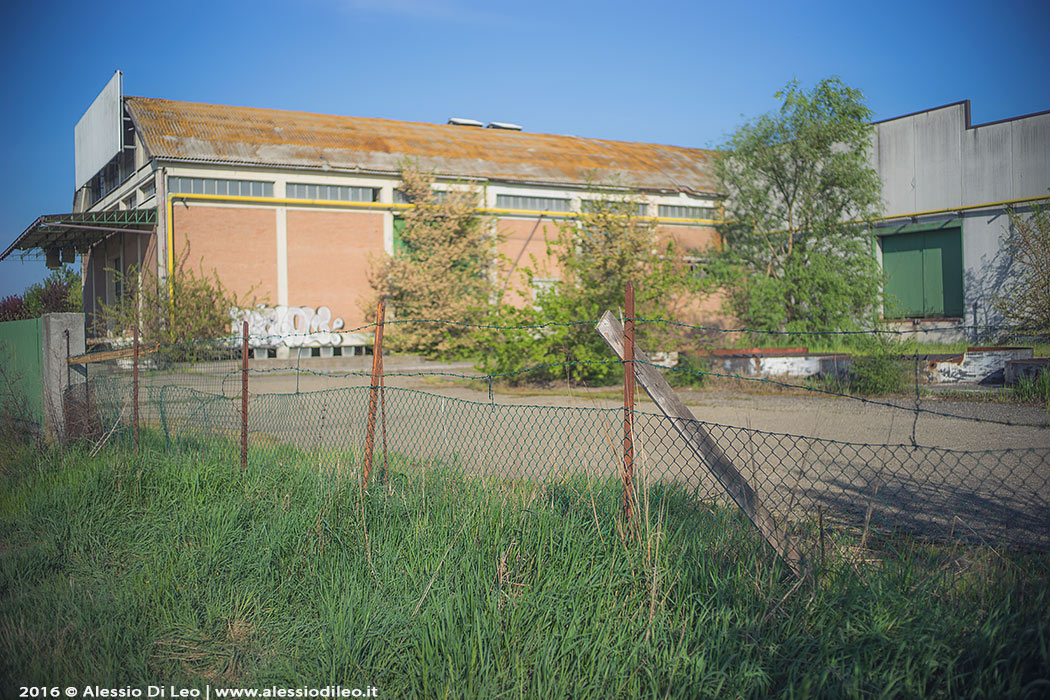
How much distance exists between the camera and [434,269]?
82.9 ft

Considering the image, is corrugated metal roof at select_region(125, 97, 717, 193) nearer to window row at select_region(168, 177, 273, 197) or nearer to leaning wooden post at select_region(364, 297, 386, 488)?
window row at select_region(168, 177, 273, 197)

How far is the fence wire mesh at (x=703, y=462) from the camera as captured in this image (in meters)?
4.81

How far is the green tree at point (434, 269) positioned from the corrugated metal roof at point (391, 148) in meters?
1.58

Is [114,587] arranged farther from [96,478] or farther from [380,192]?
[380,192]

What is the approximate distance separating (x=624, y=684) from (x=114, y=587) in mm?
2880

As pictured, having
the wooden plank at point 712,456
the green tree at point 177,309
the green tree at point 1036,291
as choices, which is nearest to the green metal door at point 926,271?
the green tree at point 1036,291

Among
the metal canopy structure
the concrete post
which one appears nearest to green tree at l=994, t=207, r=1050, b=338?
the concrete post

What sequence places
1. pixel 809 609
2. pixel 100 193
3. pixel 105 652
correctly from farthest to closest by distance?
pixel 100 193 → pixel 105 652 → pixel 809 609

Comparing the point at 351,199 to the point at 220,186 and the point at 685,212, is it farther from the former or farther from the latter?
the point at 685,212

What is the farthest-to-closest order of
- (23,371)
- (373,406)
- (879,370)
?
(879,370) → (23,371) → (373,406)

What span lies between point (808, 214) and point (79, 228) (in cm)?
2252

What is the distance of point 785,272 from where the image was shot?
2306 centimetres

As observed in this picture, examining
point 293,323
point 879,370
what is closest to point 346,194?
point 293,323

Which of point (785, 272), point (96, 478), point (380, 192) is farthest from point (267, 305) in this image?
point (96, 478)
